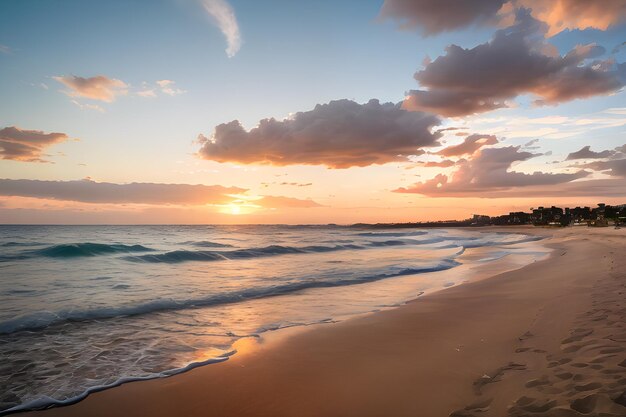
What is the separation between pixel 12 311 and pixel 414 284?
12.9m

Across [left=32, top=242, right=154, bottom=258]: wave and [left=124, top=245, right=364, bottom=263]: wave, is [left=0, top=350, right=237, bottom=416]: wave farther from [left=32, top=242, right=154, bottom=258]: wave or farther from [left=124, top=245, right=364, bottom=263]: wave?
[left=32, top=242, right=154, bottom=258]: wave

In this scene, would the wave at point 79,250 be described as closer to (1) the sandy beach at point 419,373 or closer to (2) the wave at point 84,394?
(2) the wave at point 84,394

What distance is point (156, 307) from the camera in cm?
970

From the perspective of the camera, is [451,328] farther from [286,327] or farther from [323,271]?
[323,271]

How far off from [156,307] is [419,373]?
780 centimetres

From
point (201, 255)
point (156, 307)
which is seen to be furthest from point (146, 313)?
point (201, 255)

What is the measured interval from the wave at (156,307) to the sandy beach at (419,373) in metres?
4.25

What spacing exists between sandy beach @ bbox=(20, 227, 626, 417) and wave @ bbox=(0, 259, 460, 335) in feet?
13.9

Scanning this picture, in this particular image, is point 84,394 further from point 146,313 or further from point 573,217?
point 573,217

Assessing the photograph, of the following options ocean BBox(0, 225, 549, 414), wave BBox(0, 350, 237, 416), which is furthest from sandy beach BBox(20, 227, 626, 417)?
ocean BBox(0, 225, 549, 414)

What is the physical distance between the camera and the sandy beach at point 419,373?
12.1 feet

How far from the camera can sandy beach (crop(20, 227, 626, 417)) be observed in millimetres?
3678

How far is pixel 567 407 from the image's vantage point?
319 cm

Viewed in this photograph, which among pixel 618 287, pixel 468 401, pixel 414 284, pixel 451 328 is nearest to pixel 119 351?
pixel 468 401
